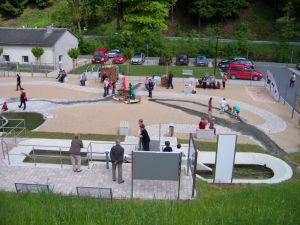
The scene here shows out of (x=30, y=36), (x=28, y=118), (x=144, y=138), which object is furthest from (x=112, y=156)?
(x=30, y=36)

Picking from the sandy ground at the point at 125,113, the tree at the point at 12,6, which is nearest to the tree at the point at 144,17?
the sandy ground at the point at 125,113

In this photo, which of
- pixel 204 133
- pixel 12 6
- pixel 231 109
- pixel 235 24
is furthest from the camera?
pixel 12 6

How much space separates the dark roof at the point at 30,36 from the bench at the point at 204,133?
26.7 m

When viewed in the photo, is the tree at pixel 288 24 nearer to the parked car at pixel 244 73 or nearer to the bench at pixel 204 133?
the parked car at pixel 244 73

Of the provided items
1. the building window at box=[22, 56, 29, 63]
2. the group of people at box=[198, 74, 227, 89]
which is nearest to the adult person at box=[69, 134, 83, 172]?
the group of people at box=[198, 74, 227, 89]

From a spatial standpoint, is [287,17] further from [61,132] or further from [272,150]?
[61,132]

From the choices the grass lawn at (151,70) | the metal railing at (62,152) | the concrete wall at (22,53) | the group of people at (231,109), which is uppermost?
the concrete wall at (22,53)

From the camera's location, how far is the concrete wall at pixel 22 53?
41562 mm

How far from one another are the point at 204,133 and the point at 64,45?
2918 cm

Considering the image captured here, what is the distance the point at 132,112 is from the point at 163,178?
12451 mm

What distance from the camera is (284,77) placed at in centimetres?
3856

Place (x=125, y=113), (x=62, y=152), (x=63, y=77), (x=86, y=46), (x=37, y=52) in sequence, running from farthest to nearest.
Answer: (x=86, y=46), (x=37, y=52), (x=63, y=77), (x=125, y=113), (x=62, y=152)

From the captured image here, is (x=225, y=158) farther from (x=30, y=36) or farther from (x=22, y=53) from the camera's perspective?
(x=30, y=36)

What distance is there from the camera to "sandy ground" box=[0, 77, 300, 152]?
20891mm
